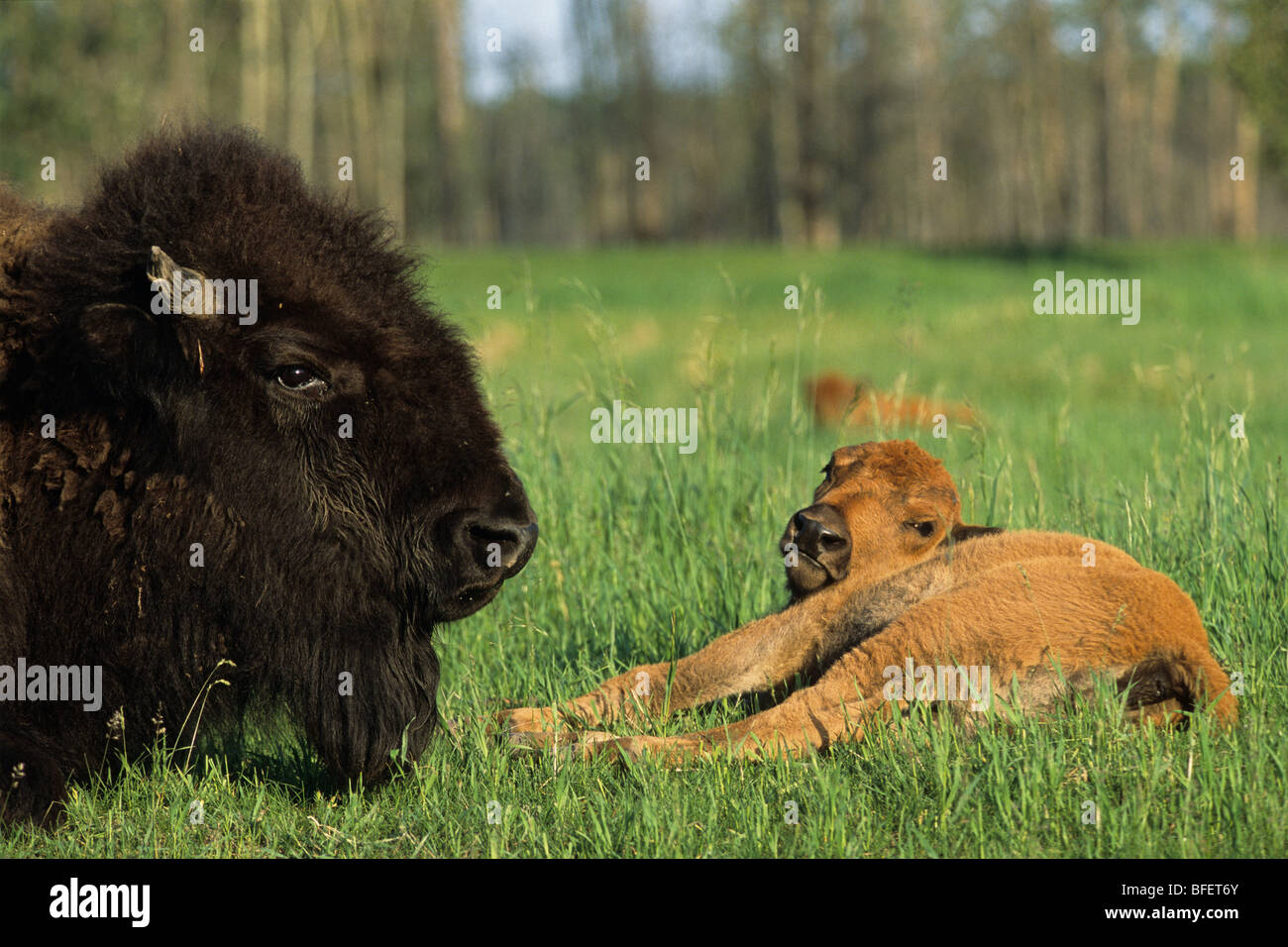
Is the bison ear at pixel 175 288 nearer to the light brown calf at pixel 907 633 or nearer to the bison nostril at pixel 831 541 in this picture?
the light brown calf at pixel 907 633

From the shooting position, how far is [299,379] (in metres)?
3.63

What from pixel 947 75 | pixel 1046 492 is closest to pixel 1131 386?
pixel 1046 492

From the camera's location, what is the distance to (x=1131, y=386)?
16.8 meters

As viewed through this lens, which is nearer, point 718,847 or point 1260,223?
point 718,847

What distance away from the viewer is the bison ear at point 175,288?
11.3 ft

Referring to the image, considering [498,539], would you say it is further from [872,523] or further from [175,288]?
[872,523]

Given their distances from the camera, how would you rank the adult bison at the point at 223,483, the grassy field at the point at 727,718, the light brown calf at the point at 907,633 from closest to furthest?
1. the grassy field at the point at 727,718
2. the adult bison at the point at 223,483
3. the light brown calf at the point at 907,633

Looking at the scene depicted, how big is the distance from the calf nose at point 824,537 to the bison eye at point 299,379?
5.53ft

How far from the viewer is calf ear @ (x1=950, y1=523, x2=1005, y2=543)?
14.4 ft

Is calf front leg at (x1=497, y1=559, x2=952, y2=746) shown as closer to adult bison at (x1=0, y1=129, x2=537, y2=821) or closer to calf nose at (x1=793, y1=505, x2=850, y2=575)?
calf nose at (x1=793, y1=505, x2=850, y2=575)

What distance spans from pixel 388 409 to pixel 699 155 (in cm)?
8106

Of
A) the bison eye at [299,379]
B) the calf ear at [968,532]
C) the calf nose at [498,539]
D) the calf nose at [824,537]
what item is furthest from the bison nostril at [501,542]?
the calf ear at [968,532]

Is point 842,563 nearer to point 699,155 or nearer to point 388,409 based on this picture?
point 388,409

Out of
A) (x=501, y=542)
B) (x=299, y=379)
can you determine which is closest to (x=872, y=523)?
(x=501, y=542)
